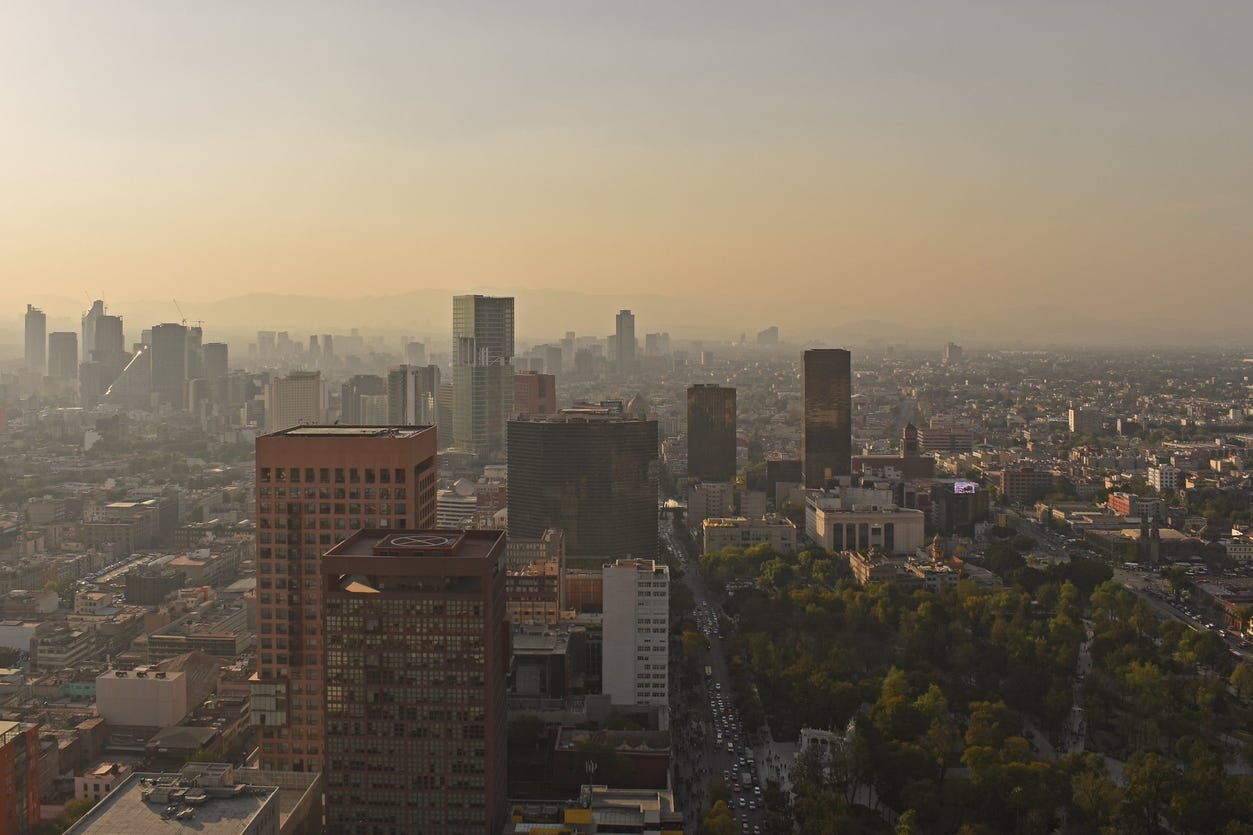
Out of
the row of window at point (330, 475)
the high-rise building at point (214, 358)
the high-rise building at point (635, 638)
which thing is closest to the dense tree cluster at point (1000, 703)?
the high-rise building at point (635, 638)

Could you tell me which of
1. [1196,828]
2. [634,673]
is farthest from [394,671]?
[1196,828]

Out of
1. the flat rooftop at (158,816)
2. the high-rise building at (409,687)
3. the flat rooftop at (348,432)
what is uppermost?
the flat rooftop at (348,432)

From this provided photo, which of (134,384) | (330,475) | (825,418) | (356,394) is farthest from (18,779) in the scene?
(134,384)

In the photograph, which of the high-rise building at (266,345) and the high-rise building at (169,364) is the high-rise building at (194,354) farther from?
the high-rise building at (266,345)

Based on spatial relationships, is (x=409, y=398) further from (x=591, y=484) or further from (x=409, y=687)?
(x=409, y=687)

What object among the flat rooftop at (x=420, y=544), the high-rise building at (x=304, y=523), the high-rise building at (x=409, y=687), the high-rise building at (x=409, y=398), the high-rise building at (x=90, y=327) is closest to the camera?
the high-rise building at (x=409, y=687)

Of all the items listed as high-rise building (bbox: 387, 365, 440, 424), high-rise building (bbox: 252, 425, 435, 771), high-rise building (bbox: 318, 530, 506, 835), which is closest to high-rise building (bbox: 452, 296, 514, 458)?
high-rise building (bbox: 387, 365, 440, 424)
